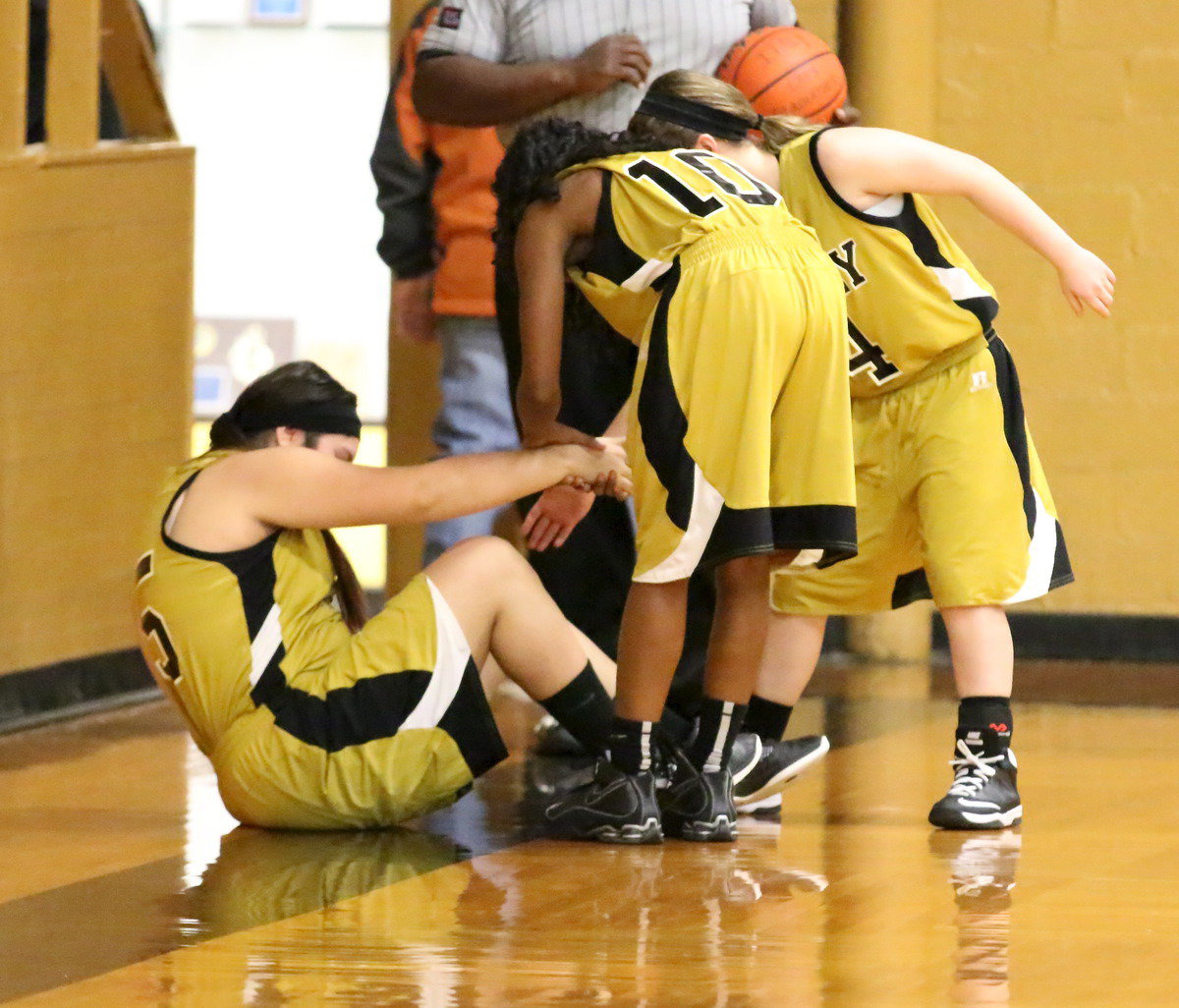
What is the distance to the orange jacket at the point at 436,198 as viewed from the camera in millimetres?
5059

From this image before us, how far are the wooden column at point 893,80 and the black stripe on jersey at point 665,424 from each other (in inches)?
105

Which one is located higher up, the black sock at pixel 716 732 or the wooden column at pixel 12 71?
the wooden column at pixel 12 71

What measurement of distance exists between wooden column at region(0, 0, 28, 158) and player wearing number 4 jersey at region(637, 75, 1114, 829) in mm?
1685

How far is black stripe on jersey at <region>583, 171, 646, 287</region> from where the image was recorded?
3.44m

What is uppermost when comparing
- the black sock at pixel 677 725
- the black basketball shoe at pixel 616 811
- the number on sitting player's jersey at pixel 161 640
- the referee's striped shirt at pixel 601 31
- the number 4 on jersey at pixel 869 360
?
the referee's striped shirt at pixel 601 31

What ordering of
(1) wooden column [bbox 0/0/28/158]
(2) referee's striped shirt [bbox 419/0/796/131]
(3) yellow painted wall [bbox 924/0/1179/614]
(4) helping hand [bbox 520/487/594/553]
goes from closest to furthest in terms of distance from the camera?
(4) helping hand [bbox 520/487/594/553], (2) referee's striped shirt [bbox 419/0/796/131], (1) wooden column [bbox 0/0/28/158], (3) yellow painted wall [bbox 924/0/1179/614]

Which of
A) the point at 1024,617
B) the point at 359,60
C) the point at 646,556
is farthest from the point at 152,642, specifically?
the point at 359,60

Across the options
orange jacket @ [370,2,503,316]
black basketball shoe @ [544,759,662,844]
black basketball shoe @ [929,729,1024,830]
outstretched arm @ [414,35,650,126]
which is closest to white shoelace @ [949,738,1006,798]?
black basketball shoe @ [929,729,1024,830]

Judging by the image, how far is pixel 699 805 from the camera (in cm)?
343

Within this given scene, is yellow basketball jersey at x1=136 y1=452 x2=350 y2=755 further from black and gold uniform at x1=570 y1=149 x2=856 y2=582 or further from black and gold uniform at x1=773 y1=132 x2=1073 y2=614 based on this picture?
black and gold uniform at x1=773 y1=132 x2=1073 y2=614

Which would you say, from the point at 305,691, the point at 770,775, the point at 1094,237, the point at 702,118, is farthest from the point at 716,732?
the point at 1094,237

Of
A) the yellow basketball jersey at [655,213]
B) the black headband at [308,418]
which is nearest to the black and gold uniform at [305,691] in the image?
the black headband at [308,418]

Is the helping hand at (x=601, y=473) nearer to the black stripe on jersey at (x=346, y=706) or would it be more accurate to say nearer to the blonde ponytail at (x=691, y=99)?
the black stripe on jersey at (x=346, y=706)

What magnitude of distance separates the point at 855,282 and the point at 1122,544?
2636 millimetres
